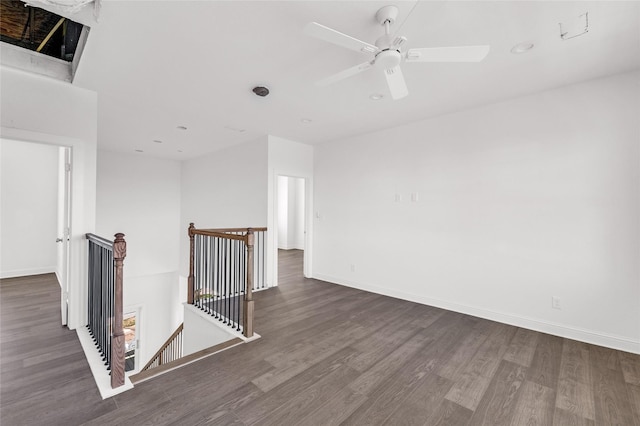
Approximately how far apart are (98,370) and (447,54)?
3.57m

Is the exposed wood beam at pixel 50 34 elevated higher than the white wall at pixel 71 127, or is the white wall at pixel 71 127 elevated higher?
the exposed wood beam at pixel 50 34

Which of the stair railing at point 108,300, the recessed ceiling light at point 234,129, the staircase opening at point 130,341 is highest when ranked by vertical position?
the recessed ceiling light at point 234,129

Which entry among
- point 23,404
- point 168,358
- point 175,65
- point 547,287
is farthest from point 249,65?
point 168,358

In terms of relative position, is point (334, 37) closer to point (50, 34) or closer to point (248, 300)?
point (248, 300)

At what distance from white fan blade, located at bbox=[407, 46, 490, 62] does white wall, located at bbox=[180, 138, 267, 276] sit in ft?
11.1

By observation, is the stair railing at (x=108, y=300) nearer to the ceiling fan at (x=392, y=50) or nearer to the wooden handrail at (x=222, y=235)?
the wooden handrail at (x=222, y=235)

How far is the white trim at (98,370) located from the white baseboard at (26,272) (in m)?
3.68

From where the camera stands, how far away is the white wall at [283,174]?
482cm

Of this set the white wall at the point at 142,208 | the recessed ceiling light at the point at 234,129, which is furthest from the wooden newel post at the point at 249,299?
the white wall at the point at 142,208

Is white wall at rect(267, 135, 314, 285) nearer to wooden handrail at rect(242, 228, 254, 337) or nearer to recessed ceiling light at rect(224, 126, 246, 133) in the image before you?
recessed ceiling light at rect(224, 126, 246, 133)


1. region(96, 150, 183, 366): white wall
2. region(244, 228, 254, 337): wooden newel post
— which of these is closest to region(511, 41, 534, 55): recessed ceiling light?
region(244, 228, 254, 337): wooden newel post

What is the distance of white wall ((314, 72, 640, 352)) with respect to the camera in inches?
106

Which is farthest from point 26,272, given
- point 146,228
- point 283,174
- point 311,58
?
point 311,58

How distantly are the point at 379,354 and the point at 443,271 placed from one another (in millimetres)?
1800
